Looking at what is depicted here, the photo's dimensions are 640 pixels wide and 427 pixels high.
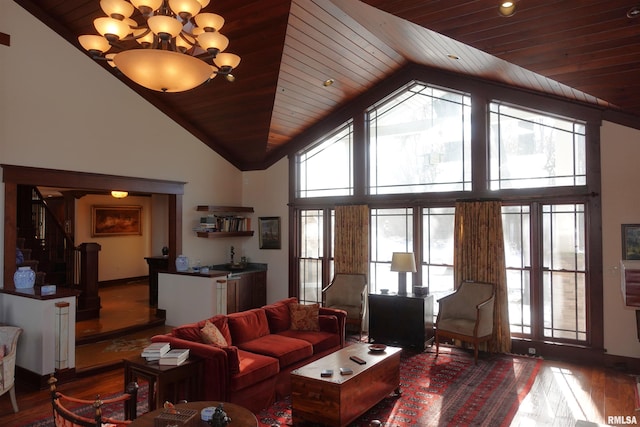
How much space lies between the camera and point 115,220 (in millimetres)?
11570

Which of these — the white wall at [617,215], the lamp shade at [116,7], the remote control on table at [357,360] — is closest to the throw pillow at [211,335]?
the remote control on table at [357,360]

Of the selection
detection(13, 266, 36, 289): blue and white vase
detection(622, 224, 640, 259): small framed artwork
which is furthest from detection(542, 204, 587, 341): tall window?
detection(13, 266, 36, 289): blue and white vase

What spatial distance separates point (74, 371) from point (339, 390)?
340cm

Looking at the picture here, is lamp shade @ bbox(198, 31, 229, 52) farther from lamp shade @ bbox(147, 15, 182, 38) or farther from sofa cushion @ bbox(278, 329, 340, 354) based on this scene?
sofa cushion @ bbox(278, 329, 340, 354)

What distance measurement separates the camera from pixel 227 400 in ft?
13.0

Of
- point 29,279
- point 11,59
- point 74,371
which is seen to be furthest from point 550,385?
point 11,59

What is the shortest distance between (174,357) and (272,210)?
5.08 metres

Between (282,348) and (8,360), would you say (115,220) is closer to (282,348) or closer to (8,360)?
(8,360)

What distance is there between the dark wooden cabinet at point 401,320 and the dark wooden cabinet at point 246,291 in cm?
248

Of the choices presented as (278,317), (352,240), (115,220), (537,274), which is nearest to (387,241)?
(352,240)

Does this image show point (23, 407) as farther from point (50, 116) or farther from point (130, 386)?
point (50, 116)

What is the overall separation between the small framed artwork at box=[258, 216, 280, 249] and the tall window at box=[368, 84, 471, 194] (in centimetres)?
210

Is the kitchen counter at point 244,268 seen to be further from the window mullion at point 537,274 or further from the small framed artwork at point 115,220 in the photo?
the window mullion at point 537,274

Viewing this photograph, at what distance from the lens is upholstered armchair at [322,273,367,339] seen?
712 centimetres
